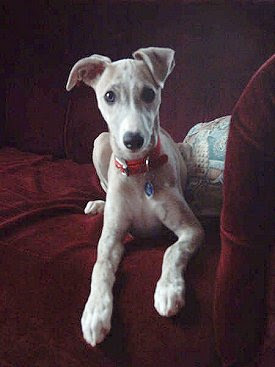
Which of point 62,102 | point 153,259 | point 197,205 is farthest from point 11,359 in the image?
point 62,102

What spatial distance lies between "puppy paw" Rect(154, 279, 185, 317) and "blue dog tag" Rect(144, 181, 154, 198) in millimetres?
363

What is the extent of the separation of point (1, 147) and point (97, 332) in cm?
149

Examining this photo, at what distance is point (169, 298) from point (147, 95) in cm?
59

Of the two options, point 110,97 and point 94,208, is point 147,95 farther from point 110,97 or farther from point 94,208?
point 94,208

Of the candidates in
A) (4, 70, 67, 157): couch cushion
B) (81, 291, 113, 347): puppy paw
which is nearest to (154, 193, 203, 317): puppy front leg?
(81, 291, 113, 347): puppy paw

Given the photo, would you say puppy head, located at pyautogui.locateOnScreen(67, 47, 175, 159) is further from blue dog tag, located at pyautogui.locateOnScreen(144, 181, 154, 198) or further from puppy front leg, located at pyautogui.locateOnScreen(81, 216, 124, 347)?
puppy front leg, located at pyautogui.locateOnScreen(81, 216, 124, 347)

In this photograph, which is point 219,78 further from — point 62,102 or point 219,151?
point 62,102

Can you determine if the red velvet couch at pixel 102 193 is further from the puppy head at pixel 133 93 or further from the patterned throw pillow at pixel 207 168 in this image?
the puppy head at pixel 133 93

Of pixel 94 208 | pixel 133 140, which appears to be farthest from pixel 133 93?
pixel 94 208

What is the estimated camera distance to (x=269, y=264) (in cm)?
108

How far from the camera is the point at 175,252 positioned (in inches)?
50.6

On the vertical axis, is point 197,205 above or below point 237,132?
below

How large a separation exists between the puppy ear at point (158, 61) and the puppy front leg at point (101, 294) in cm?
48

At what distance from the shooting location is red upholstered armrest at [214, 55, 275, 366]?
99 centimetres
